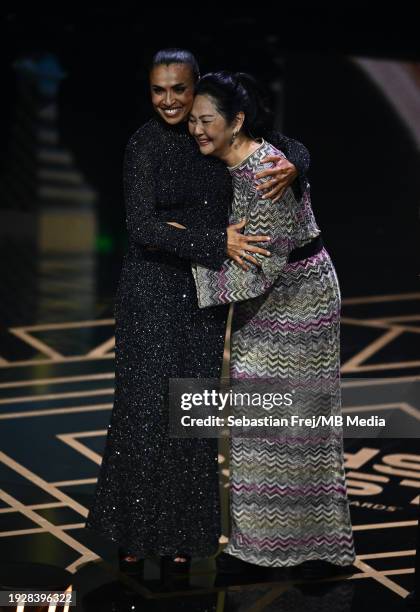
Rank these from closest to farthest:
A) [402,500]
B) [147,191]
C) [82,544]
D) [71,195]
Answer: [147,191] < [82,544] < [402,500] < [71,195]

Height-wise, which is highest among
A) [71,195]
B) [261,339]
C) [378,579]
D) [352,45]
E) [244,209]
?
[352,45]

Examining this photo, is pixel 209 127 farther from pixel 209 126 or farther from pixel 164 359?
pixel 164 359

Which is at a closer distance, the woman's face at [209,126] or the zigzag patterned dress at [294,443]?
the woman's face at [209,126]

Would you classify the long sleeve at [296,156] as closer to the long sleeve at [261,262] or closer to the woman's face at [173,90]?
the long sleeve at [261,262]

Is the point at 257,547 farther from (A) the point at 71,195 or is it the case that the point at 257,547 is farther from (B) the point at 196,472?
(A) the point at 71,195

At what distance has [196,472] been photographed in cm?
418

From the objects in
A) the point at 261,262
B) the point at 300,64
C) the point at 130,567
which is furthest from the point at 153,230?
the point at 300,64

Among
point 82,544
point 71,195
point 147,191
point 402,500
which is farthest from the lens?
point 71,195

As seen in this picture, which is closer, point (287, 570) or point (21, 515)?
point (287, 570)

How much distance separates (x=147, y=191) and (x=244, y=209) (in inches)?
11.0

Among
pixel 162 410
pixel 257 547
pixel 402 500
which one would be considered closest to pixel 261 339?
pixel 162 410

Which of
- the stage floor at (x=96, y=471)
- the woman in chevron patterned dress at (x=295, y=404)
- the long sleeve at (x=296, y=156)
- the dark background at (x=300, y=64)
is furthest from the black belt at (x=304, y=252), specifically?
the dark background at (x=300, y=64)

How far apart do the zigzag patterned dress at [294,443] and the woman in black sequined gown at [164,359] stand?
0.09 m

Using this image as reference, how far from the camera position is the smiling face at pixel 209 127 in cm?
397
